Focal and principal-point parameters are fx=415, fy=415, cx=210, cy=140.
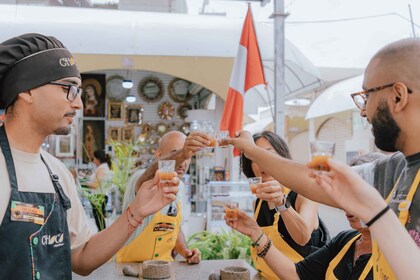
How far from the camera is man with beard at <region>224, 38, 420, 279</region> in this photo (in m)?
1.33

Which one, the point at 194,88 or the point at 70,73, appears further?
the point at 194,88

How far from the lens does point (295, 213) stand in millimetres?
2488

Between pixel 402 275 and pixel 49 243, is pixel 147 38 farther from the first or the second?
pixel 402 275

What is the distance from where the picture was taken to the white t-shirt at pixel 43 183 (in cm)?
→ 172

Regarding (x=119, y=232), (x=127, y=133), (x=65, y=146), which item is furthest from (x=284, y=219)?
(x=127, y=133)

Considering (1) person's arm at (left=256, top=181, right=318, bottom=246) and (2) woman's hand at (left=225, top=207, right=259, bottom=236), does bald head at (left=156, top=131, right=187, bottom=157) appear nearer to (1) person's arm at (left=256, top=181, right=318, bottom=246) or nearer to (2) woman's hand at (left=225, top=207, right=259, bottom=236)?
(1) person's arm at (left=256, top=181, right=318, bottom=246)

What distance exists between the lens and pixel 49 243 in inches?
68.6

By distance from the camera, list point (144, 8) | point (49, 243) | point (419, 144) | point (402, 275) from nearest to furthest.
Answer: point (402, 275) < point (419, 144) < point (49, 243) < point (144, 8)

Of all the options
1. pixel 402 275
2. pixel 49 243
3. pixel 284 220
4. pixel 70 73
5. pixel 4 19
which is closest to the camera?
pixel 402 275

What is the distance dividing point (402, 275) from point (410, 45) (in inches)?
30.4

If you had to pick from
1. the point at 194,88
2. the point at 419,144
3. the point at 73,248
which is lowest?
the point at 73,248

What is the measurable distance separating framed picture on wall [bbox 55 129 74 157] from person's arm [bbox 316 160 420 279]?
11.9 metres

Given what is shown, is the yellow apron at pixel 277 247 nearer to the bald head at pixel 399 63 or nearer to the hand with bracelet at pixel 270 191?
the hand with bracelet at pixel 270 191

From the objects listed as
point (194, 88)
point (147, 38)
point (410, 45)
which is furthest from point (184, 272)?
point (194, 88)
